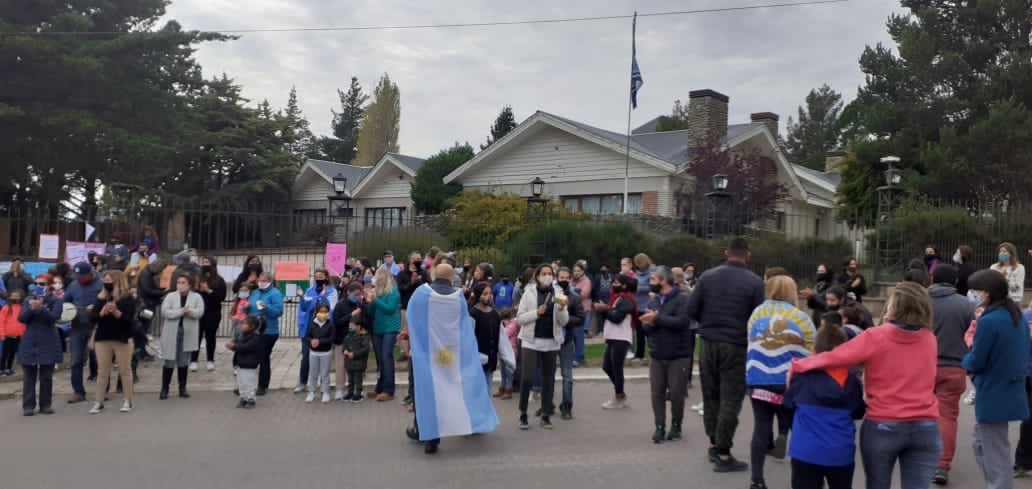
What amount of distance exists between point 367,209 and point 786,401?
32.1 meters

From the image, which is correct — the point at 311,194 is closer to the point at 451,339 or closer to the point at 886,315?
the point at 451,339

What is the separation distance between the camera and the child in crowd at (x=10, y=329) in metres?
10.9

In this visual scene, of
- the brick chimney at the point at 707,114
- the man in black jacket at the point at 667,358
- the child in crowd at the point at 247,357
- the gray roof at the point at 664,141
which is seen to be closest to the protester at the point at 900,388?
the man in black jacket at the point at 667,358

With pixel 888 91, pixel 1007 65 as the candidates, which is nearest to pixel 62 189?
pixel 888 91

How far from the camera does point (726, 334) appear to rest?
22.7ft

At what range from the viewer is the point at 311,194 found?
40.1m

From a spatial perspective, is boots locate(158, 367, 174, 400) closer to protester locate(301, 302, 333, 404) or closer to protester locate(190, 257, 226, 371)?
protester locate(190, 257, 226, 371)

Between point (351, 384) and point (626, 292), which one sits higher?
point (626, 292)

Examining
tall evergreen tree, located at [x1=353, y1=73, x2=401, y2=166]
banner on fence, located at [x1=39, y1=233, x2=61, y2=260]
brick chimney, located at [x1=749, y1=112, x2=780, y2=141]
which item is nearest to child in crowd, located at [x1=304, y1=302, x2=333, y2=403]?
banner on fence, located at [x1=39, y1=233, x2=61, y2=260]

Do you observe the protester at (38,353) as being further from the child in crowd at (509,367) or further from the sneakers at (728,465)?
the sneakers at (728,465)

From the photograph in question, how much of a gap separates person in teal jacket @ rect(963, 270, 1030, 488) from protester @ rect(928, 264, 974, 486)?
629mm

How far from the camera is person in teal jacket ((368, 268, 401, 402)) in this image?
10562 mm

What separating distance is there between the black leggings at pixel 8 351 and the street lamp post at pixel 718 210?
14.7 meters

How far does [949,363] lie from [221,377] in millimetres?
9620
